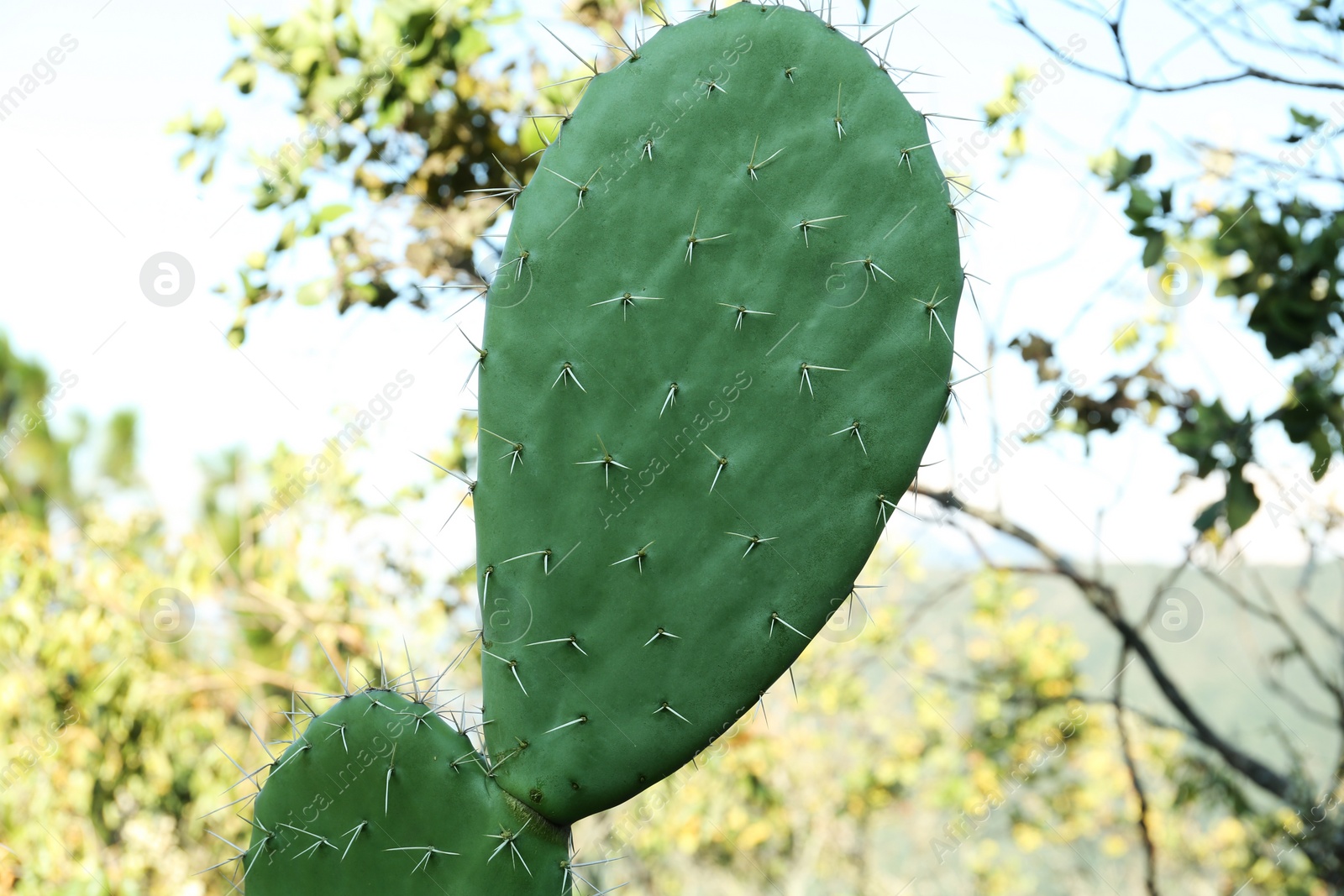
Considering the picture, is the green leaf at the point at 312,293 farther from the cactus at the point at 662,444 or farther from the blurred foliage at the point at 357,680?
the cactus at the point at 662,444

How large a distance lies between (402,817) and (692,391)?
530 millimetres

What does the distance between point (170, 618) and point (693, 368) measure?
2.93m

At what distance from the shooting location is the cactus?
94cm

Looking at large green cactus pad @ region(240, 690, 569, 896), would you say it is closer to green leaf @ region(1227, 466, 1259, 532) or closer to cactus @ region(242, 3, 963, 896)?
cactus @ region(242, 3, 963, 896)

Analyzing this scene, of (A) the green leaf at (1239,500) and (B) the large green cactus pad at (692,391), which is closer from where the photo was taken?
(B) the large green cactus pad at (692,391)

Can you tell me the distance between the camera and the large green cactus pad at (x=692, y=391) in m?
0.94

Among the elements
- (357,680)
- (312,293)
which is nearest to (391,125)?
(312,293)

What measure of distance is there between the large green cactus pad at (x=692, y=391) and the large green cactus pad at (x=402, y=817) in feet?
0.14

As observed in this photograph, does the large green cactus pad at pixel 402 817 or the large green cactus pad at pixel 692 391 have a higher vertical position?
the large green cactus pad at pixel 692 391

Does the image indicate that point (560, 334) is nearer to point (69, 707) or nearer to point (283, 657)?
point (69, 707)

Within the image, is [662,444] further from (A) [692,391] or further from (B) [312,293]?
(B) [312,293]

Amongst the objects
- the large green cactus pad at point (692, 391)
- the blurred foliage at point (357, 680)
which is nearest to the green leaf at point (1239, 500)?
the blurred foliage at point (357, 680)

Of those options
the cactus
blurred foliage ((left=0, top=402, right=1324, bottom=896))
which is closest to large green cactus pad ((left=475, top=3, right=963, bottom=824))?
the cactus

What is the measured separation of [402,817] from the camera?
96 centimetres
